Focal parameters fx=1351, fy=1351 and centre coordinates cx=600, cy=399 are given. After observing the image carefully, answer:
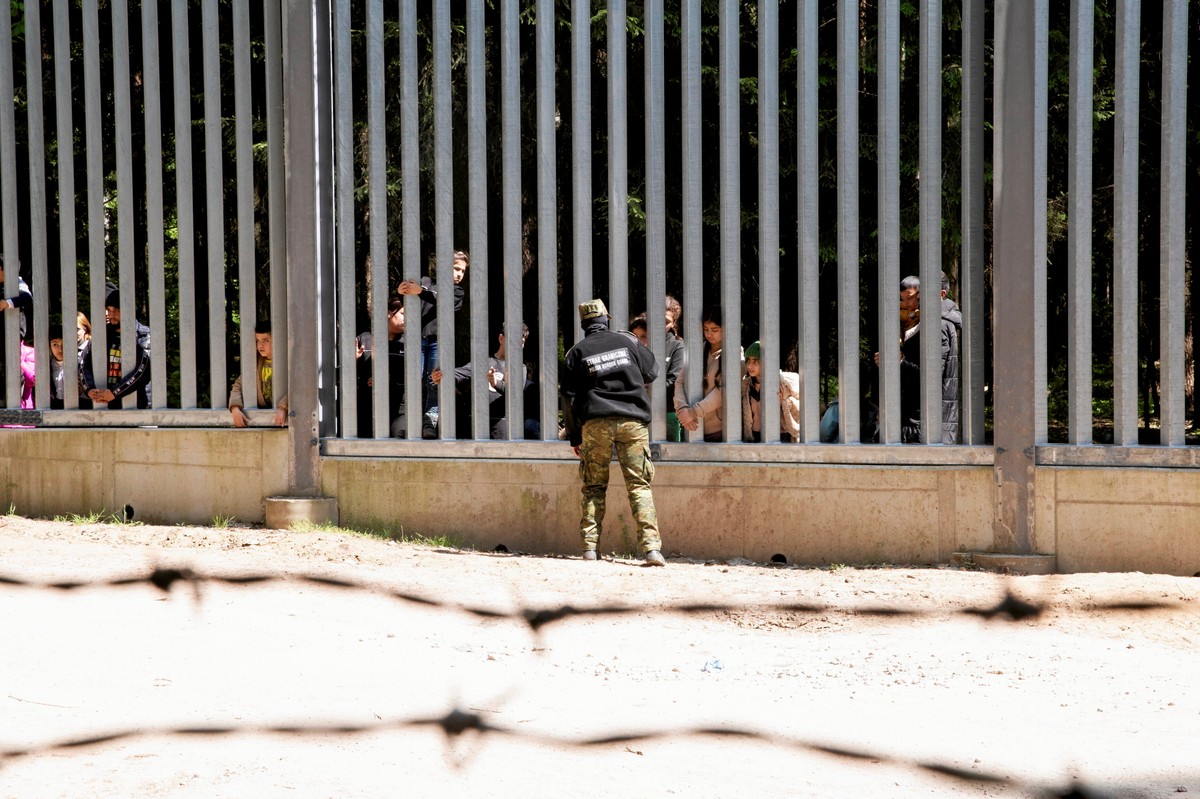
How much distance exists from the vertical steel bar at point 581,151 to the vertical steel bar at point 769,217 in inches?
45.9

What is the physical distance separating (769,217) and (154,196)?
466cm

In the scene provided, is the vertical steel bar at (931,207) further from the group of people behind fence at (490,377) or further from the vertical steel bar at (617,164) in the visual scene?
the vertical steel bar at (617,164)

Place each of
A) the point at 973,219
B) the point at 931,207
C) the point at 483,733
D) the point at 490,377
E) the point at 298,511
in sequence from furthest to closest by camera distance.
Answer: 1. the point at 490,377
2. the point at 298,511
3. the point at 931,207
4. the point at 973,219
5. the point at 483,733

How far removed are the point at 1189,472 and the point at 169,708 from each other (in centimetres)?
573

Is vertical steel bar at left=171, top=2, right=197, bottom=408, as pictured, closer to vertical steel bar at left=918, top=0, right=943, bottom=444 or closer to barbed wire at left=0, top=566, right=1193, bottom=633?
barbed wire at left=0, top=566, right=1193, bottom=633

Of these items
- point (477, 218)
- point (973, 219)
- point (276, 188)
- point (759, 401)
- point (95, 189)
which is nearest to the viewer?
point (973, 219)

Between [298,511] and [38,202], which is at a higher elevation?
[38,202]

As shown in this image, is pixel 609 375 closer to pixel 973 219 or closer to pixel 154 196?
pixel 973 219

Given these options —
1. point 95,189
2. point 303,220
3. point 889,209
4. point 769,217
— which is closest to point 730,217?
point 769,217

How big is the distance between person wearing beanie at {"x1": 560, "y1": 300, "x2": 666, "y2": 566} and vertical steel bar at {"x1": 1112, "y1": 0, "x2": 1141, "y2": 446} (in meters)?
2.82

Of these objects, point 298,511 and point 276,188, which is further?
point 276,188

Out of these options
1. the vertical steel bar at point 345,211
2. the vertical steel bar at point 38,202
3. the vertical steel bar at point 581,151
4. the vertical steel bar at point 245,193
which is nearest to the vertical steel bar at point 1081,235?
the vertical steel bar at point 581,151

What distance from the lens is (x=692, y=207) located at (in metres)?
8.88

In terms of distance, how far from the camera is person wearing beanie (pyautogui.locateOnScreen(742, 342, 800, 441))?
8.76 metres
